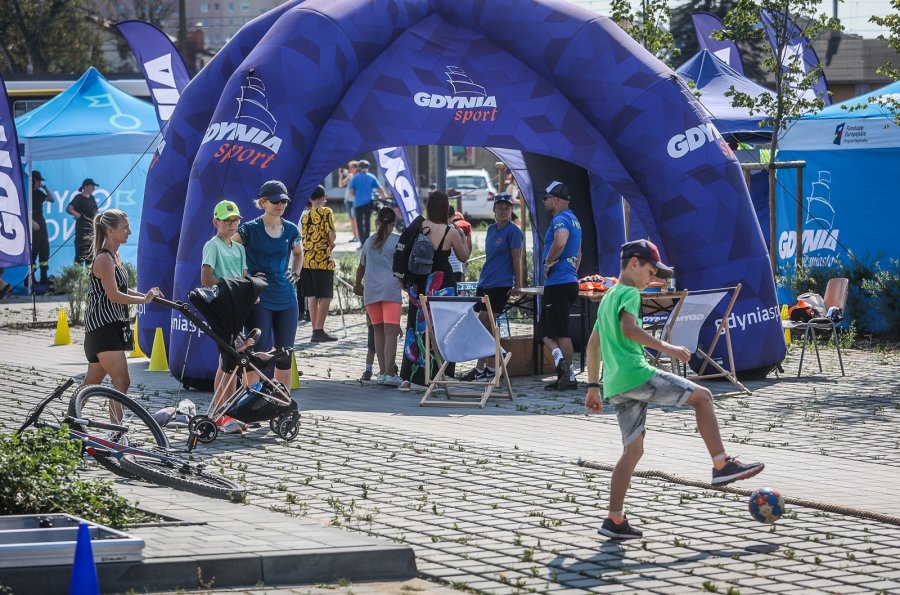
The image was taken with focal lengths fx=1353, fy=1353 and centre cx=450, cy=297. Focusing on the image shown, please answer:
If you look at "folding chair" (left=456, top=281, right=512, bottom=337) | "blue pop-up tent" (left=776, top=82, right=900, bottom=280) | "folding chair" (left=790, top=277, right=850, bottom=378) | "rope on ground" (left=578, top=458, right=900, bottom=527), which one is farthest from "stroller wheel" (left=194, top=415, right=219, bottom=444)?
"blue pop-up tent" (left=776, top=82, right=900, bottom=280)

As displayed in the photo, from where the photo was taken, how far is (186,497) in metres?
7.60

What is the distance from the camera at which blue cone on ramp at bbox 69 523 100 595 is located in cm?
503

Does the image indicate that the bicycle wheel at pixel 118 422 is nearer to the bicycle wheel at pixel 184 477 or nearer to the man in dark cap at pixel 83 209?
the bicycle wheel at pixel 184 477

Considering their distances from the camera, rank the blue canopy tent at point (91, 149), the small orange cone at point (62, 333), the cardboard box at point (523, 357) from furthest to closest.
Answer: the blue canopy tent at point (91, 149) < the small orange cone at point (62, 333) < the cardboard box at point (523, 357)

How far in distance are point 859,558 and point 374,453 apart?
12.4 ft

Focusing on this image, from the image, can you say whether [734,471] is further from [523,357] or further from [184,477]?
[523,357]

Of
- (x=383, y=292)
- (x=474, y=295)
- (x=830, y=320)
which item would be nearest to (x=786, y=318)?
(x=830, y=320)

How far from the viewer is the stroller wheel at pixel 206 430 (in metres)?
9.61

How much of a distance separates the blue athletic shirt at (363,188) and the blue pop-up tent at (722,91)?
9010 mm

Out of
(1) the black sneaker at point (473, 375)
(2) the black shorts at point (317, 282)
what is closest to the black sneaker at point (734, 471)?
(1) the black sneaker at point (473, 375)

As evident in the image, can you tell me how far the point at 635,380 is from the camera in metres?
7.09

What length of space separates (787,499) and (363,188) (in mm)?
22646

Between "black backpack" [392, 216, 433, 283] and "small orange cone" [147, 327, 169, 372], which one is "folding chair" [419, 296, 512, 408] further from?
"small orange cone" [147, 327, 169, 372]

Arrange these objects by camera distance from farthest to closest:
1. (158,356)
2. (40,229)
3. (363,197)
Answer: (363,197), (40,229), (158,356)
